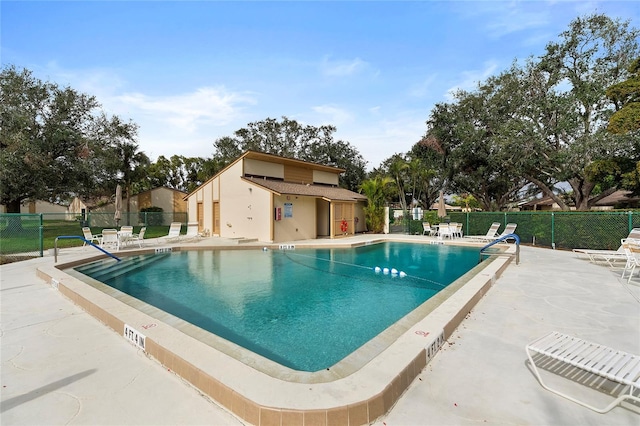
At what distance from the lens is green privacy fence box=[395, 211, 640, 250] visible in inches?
482

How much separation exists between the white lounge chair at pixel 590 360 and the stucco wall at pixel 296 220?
47.2 feet

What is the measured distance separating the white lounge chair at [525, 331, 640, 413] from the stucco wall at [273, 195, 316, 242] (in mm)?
14384

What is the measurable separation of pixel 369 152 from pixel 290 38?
1263 inches

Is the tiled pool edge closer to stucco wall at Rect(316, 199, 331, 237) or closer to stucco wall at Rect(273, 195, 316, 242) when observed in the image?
stucco wall at Rect(273, 195, 316, 242)

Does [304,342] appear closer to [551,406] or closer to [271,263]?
[551,406]

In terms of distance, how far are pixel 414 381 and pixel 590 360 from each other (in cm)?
168

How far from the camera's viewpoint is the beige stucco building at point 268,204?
17078mm

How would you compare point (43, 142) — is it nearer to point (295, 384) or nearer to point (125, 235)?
point (125, 235)

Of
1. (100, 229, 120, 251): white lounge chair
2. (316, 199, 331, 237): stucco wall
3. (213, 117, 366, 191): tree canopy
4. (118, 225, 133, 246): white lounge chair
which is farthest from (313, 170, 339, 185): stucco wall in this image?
(213, 117, 366, 191): tree canopy

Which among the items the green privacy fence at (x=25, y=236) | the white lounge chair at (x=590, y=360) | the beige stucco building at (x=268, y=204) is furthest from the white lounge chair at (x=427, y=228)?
the green privacy fence at (x=25, y=236)

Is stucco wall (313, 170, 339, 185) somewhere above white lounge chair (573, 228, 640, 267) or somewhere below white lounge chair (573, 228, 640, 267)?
above

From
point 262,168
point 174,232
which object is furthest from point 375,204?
point 174,232

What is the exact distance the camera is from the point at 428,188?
34.1m

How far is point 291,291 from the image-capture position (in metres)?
7.81
